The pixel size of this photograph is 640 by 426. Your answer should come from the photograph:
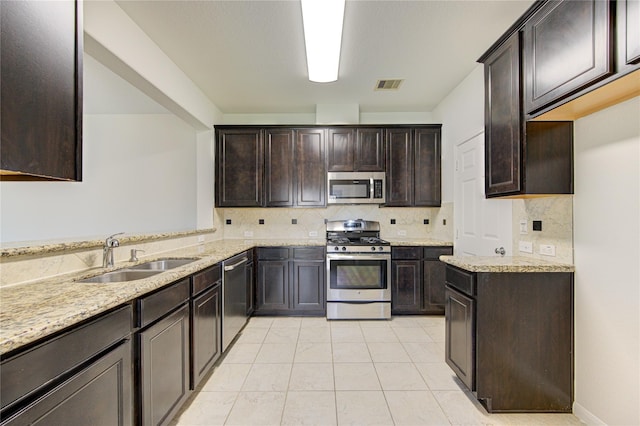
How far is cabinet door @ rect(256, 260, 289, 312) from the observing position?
374 cm

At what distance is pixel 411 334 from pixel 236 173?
117 inches

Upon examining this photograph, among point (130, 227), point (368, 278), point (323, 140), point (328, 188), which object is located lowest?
point (368, 278)

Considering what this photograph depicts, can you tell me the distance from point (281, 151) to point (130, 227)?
2.45 m

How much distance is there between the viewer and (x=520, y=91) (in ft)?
6.18

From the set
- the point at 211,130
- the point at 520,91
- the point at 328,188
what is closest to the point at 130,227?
the point at 211,130

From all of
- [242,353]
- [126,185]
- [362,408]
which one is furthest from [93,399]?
[126,185]

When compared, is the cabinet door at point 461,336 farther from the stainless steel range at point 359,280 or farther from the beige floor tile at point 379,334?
the stainless steel range at point 359,280

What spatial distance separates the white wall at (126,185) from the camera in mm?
4125

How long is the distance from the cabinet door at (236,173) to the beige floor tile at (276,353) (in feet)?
6.24

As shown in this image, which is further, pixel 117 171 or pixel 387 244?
pixel 117 171

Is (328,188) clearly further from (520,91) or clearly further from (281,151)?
(520,91)

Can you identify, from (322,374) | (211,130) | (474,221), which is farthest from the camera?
(211,130)

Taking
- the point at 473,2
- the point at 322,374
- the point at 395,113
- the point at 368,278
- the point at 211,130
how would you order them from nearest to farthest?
the point at 473,2, the point at 322,374, the point at 368,278, the point at 211,130, the point at 395,113

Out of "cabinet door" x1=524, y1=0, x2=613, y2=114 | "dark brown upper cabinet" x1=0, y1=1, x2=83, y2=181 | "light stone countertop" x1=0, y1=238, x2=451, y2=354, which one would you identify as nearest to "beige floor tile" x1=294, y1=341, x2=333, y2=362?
"light stone countertop" x1=0, y1=238, x2=451, y2=354
